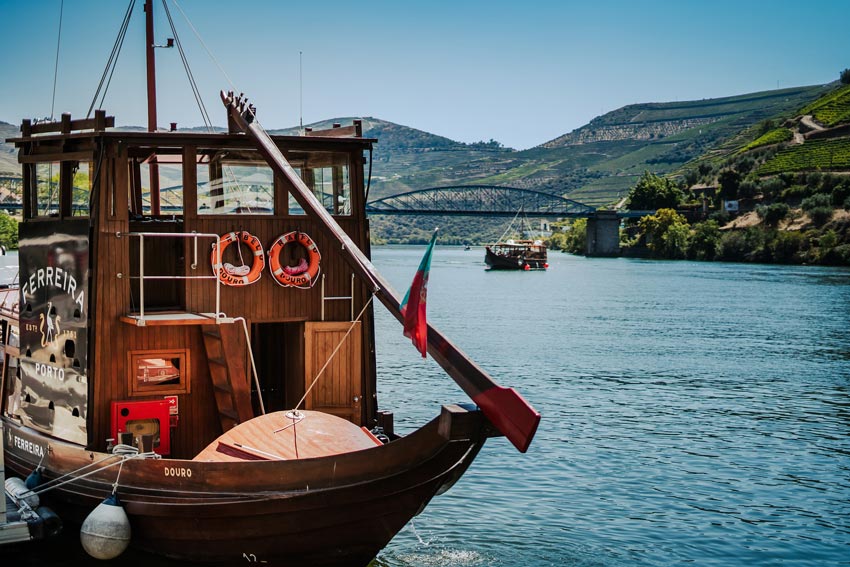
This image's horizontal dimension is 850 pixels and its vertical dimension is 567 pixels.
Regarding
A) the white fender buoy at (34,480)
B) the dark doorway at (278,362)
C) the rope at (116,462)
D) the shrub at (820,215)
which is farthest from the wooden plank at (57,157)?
the shrub at (820,215)

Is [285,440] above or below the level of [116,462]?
above

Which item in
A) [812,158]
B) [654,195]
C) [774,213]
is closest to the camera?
[774,213]

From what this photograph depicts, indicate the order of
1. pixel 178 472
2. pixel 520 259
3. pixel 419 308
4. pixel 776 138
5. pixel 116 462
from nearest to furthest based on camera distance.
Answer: pixel 419 308, pixel 178 472, pixel 116 462, pixel 520 259, pixel 776 138

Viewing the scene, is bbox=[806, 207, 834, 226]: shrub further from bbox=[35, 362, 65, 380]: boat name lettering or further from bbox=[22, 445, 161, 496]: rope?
bbox=[22, 445, 161, 496]: rope

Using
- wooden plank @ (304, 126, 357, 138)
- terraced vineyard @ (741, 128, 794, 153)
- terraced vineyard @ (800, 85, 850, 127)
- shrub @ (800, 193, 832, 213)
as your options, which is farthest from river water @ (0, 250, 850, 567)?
terraced vineyard @ (741, 128, 794, 153)

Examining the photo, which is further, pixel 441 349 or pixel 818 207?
pixel 818 207

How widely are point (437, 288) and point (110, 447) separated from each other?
63471 millimetres

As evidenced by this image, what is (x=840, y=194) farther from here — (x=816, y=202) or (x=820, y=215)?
(x=820, y=215)

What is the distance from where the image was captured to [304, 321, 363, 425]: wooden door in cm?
1259

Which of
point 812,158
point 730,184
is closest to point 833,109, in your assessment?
point 812,158

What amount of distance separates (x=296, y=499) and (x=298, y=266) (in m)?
3.60

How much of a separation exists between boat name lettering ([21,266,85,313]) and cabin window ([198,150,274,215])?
1893 millimetres

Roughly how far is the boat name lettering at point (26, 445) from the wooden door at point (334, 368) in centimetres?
346

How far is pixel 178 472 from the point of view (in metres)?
10.4
